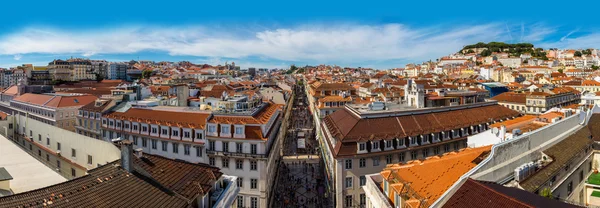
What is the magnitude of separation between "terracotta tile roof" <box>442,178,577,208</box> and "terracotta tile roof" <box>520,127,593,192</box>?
4968mm

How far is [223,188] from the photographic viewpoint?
2023cm

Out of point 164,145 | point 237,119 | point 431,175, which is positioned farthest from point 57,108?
point 431,175

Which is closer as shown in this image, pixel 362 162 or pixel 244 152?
pixel 362 162

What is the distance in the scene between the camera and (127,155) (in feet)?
51.4

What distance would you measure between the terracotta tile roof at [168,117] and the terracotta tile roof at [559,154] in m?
25.9

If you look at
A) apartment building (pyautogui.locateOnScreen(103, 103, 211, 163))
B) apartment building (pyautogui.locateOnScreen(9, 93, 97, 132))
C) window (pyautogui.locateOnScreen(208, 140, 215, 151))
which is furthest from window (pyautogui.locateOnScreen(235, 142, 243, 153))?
apartment building (pyautogui.locateOnScreen(9, 93, 97, 132))

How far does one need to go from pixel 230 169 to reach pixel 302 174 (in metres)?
16.3

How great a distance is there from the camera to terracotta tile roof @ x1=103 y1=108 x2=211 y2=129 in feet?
117

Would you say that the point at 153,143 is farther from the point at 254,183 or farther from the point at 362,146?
the point at 362,146

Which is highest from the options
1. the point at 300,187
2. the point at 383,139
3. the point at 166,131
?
the point at 166,131

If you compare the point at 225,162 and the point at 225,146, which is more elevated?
the point at 225,146

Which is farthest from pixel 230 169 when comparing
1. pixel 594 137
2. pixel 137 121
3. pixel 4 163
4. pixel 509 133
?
pixel 594 137

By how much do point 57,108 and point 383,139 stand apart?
1830 inches

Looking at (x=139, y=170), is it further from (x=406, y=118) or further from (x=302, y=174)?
(x=302, y=174)
